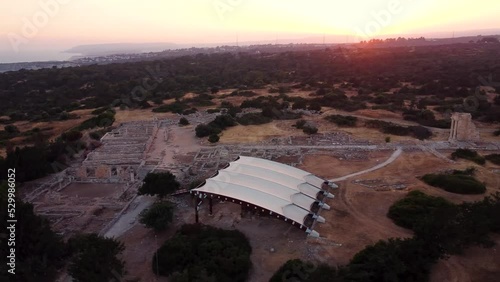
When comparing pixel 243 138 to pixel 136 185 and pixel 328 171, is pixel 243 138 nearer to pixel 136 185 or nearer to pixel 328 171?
pixel 328 171

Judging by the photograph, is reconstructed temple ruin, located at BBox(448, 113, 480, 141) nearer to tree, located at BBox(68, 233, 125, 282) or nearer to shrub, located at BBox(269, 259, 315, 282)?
shrub, located at BBox(269, 259, 315, 282)

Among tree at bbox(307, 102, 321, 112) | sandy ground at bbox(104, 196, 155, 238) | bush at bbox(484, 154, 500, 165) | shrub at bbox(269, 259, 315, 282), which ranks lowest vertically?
sandy ground at bbox(104, 196, 155, 238)

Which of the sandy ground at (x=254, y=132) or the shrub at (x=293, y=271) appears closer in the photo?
the shrub at (x=293, y=271)

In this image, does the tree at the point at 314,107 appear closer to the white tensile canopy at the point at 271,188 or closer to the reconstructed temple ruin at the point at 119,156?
the reconstructed temple ruin at the point at 119,156

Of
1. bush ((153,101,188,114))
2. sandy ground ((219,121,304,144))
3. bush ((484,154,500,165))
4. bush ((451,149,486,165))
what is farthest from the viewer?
bush ((153,101,188,114))

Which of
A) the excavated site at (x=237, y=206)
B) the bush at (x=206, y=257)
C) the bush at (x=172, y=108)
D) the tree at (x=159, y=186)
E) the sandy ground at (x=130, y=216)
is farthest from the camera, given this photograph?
the bush at (x=172, y=108)

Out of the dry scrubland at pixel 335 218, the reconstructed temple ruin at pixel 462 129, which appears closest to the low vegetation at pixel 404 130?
the dry scrubland at pixel 335 218

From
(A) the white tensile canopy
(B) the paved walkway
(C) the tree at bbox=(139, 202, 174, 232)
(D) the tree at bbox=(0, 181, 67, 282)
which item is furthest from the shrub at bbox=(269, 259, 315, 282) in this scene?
(B) the paved walkway

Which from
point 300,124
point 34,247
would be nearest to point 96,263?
point 34,247
